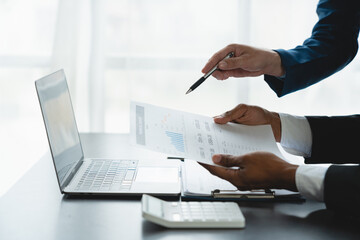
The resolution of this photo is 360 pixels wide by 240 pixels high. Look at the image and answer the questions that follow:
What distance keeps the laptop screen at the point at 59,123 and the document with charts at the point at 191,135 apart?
0.18 metres

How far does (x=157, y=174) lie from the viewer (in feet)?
4.12

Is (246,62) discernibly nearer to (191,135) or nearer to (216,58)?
(216,58)

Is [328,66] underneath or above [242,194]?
above

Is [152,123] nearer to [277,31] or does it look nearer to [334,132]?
[334,132]

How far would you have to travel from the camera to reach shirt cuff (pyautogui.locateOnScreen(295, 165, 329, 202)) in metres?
1.03

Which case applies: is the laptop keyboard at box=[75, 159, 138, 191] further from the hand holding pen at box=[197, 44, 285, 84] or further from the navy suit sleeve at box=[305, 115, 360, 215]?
the navy suit sleeve at box=[305, 115, 360, 215]

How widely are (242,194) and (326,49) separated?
2.37 ft

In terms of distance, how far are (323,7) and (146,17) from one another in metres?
1.50

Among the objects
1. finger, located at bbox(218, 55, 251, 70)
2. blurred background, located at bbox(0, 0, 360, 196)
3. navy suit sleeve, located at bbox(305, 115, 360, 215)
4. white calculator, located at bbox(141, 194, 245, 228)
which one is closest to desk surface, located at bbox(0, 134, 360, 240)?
white calculator, located at bbox(141, 194, 245, 228)

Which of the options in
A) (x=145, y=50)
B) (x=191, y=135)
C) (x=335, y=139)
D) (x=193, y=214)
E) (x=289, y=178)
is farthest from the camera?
(x=145, y=50)

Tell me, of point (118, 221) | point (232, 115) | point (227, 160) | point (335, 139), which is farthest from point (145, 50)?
point (118, 221)

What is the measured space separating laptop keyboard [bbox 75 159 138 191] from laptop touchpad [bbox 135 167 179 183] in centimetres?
2

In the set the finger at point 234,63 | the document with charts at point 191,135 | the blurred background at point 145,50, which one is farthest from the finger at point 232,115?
the blurred background at point 145,50

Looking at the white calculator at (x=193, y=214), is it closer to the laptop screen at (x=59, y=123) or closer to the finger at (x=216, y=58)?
the laptop screen at (x=59, y=123)
